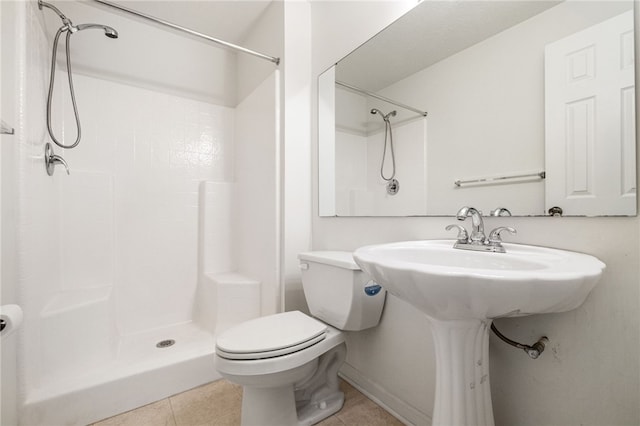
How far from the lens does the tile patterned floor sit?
47.3 inches

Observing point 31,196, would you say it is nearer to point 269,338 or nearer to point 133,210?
point 133,210

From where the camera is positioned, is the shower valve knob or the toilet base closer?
the toilet base

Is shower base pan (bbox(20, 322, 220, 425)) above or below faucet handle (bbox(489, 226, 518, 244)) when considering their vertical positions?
below

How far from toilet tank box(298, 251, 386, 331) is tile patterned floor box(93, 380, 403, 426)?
391 mm

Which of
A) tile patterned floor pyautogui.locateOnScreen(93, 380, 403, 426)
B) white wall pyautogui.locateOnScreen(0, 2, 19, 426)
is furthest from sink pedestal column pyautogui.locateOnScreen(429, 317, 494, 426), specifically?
white wall pyautogui.locateOnScreen(0, 2, 19, 426)

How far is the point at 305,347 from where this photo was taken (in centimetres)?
105

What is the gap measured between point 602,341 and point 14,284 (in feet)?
6.21

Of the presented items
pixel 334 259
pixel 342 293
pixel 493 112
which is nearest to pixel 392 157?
pixel 493 112

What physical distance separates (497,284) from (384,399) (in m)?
1.08

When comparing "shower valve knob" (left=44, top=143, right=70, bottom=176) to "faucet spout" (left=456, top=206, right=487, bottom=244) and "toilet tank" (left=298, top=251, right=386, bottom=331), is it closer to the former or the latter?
"toilet tank" (left=298, top=251, right=386, bottom=331)

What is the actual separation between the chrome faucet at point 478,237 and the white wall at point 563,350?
3.2 inches

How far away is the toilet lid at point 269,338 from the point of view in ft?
3.21

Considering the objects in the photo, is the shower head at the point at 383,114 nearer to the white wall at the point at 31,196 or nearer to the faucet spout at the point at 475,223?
the faucet spout at the point at 475,223

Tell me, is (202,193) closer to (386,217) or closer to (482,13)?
(386,217)
